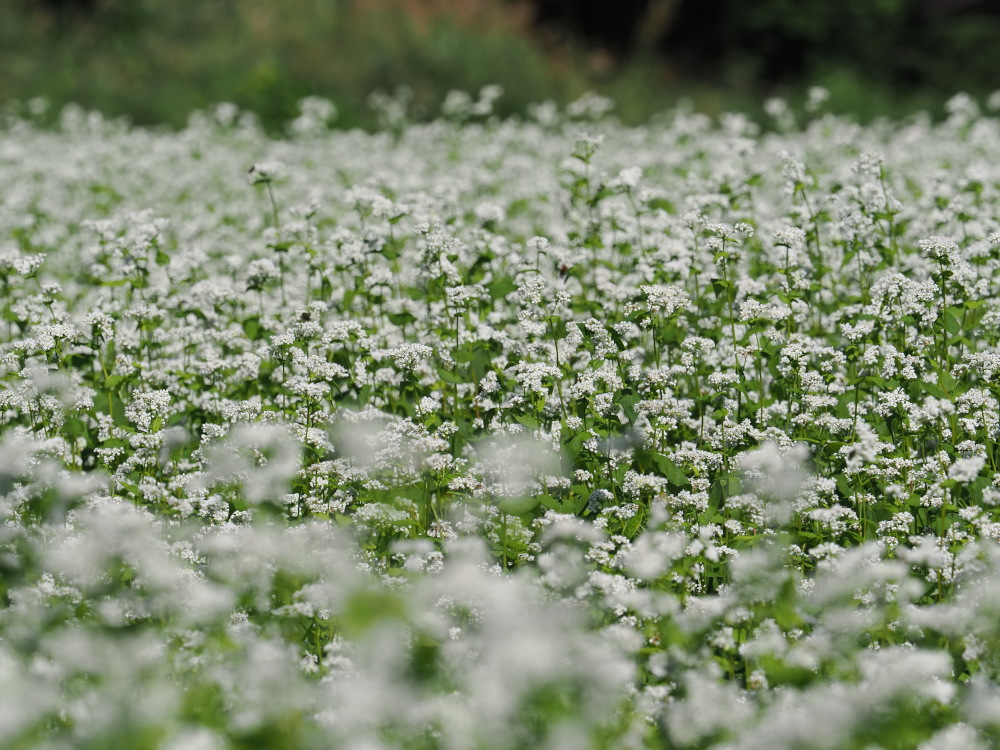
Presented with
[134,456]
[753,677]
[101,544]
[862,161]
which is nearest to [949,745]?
[753,677]

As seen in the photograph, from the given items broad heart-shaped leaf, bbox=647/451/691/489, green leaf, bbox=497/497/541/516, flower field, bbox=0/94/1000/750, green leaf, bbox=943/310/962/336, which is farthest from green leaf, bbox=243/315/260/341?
green leaf, bbox=943/310/962/336

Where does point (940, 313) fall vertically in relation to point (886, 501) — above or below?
above

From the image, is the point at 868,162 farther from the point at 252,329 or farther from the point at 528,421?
the point at 252,329

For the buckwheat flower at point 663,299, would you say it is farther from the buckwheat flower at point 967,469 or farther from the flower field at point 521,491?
the buckwheat flower at point 967,469

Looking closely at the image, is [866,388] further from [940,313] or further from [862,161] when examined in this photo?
[862,161]

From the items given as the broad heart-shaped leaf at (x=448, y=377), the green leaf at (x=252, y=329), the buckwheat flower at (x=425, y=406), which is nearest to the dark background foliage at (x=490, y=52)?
the green leaf at (x=252, y=329)
